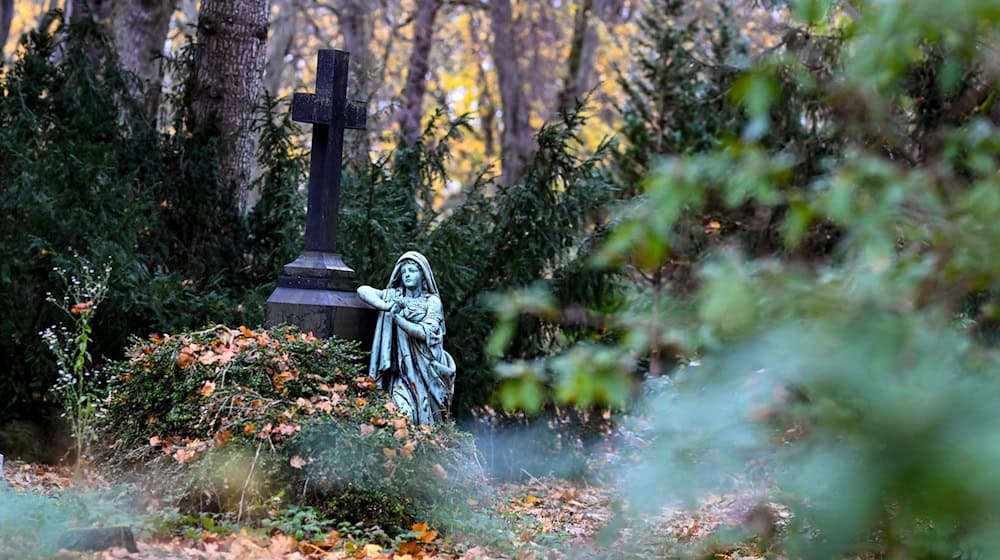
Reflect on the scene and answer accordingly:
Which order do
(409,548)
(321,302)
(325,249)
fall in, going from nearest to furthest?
(409,548), (321,302), (325,249)

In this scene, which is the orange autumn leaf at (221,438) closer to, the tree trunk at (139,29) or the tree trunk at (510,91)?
the tree trunk at (139,29)

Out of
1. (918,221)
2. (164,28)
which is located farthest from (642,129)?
(918,221)

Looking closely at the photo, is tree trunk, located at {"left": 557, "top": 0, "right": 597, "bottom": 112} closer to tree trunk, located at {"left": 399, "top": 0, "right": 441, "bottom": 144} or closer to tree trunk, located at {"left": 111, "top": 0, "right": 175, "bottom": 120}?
tree trunk, located at {"left": 399, "top": 0, "right": 441, "bottom": 144}

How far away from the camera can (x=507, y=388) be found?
253 cm

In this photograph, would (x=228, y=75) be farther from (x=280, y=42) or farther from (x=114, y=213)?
(x=280, y=42)

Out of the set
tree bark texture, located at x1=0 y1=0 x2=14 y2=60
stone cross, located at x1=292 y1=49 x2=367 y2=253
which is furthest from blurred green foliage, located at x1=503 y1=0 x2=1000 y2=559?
tree bark texture, located at x1=0 y1=0 x2=14 y2=60

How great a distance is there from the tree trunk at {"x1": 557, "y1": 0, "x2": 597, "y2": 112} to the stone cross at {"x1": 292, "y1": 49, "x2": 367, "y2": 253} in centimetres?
1219

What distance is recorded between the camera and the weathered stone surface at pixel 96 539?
492cm

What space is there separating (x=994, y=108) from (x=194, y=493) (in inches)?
346

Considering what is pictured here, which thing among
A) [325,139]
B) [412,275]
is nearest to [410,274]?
[412,275]

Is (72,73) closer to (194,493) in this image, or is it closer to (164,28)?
(164,28)

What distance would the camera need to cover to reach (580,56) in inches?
896

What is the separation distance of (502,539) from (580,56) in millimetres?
17363

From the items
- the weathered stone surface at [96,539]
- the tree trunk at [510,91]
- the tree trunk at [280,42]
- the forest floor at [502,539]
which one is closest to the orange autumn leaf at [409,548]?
the forest floor at [502,539]
